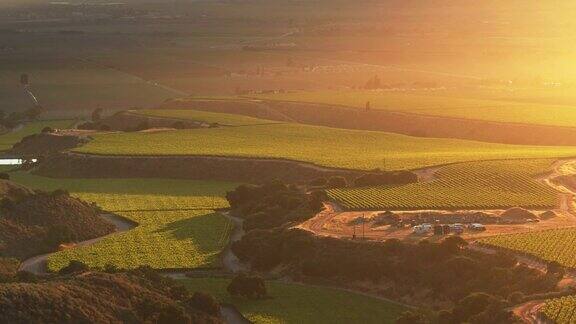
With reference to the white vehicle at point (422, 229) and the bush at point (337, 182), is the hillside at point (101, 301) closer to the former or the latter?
the white vehicle at point (422, 229)

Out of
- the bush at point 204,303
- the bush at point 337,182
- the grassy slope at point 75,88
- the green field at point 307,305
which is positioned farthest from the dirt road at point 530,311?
the grassy slope at point 75,88

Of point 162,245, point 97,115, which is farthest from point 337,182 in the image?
point 97,115

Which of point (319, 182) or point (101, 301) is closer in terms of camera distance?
point (101, 301)

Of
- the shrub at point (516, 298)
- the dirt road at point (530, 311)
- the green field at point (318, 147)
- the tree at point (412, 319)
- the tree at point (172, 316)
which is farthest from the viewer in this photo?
the green field at point (318, 147)

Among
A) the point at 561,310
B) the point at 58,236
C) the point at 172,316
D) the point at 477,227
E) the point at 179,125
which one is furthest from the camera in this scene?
the point at 179,125

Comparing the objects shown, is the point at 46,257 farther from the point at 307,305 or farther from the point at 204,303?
the point at 307,305

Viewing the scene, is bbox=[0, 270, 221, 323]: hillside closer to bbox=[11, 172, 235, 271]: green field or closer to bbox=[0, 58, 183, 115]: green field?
bbox=[11, 172, 235, 271]: green field

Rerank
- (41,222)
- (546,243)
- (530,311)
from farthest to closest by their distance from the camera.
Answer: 1. (41,222)
2. (546,243)
3. (530,311)

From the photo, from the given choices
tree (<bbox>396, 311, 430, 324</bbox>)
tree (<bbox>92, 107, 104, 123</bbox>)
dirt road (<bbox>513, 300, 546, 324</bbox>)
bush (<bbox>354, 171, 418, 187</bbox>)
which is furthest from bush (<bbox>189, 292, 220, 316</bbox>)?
tree (<bbox>92, 107, 104, 123</bbox>)
